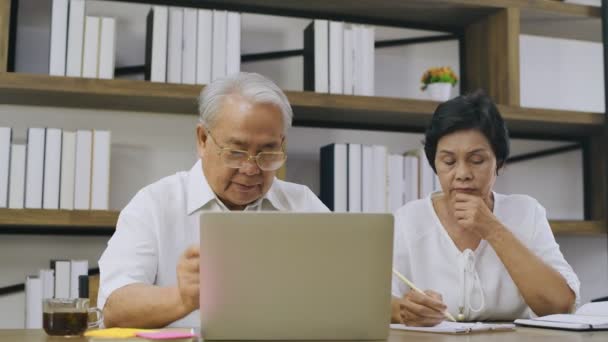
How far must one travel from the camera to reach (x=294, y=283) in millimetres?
1168

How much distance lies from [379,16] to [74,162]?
1289mm

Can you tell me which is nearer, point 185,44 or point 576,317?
point 576,317

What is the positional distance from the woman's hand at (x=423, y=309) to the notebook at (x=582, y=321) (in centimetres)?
22

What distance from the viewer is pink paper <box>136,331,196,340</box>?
1.25 metres

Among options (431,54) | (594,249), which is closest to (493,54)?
(431,54)

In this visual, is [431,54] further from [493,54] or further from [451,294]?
[451,294]

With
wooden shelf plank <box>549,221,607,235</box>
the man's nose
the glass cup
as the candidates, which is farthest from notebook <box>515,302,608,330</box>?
wooden shelf plank <box>549,221,607,235</box>

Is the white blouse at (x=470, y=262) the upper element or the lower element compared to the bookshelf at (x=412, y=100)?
lower

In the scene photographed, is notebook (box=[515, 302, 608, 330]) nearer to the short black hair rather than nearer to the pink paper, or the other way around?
the short black hair

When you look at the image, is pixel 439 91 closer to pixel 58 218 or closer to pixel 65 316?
pixel 58 218

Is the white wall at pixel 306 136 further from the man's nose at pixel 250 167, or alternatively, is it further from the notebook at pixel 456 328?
the notebook at pixel 456 328

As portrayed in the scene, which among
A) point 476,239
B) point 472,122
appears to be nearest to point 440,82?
point 472,122

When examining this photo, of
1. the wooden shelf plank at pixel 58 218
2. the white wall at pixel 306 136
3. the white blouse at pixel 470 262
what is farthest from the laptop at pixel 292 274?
the white wall at pixel 306 136

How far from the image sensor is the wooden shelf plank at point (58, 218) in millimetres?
2314
